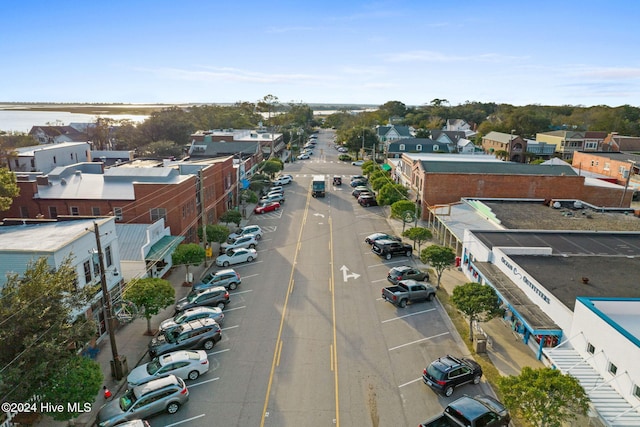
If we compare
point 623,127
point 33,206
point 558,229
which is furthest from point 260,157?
point 623,127

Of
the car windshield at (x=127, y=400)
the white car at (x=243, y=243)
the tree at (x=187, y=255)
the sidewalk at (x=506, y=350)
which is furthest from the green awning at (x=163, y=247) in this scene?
the sidewalk at (x=506, y=350)

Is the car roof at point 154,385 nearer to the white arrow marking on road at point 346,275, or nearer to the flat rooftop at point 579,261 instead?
the white arrow marking on road at point 346,275

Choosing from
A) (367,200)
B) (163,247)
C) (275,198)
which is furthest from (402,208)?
(163,247)

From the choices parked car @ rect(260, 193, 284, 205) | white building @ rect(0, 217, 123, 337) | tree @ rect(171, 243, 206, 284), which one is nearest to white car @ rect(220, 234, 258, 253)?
tree @ rect(171, 243, 206, 284)

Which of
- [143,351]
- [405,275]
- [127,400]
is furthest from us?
[405,275]

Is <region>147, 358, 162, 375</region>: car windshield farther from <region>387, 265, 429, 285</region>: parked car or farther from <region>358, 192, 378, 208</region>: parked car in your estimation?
<region>358, 192, 378, 208</region>: parked car

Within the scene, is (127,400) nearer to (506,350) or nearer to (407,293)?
(407,293)
